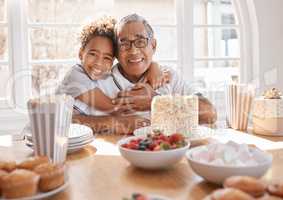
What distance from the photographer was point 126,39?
61.3 inches

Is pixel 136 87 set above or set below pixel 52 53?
below

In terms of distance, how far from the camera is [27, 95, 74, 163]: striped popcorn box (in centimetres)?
97

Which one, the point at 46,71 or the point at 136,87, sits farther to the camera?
the point at 46,71

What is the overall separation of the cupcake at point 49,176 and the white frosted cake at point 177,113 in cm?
52

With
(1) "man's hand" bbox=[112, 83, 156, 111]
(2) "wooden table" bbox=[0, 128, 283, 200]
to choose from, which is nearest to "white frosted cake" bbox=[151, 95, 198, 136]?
(2) "wooden table" bbox=[0, 128, 283, 200]

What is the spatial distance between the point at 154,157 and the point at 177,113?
1.14 feet

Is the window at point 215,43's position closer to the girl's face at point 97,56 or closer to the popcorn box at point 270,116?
the girl's face at point 97,56

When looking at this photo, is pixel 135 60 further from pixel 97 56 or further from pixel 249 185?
pixel 249 185

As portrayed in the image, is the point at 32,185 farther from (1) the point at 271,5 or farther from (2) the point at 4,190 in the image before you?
(1) the point at 271,5

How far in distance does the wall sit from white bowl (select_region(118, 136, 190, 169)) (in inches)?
69.6

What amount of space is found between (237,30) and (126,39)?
132 centimetres

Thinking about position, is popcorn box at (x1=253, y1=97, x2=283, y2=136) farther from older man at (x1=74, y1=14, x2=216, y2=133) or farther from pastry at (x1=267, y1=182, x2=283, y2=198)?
pastry at (x1=267, y1=182, x2=283, y2=198)

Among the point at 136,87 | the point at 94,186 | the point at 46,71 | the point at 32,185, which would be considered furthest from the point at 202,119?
the point at 46,71

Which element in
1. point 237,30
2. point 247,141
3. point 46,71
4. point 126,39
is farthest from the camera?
point 237,30
